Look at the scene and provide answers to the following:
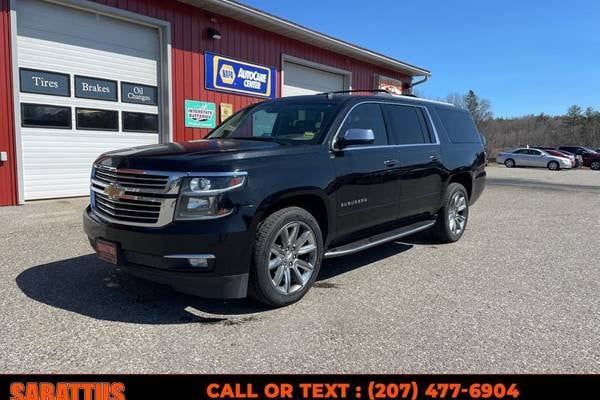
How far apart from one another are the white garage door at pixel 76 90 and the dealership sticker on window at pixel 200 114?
783 millimetres

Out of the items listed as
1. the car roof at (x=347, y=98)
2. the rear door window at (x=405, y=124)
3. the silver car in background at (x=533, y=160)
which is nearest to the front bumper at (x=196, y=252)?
the car roof at (x=347, y=98)

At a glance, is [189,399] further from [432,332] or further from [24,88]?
[24,88]

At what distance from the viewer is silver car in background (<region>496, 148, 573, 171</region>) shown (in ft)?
110

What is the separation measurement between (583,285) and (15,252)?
638 centimetres

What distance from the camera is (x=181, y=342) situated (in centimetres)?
335

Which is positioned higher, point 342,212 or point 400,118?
point 400,118

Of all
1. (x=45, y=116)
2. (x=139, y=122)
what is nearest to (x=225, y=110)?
(x=139, y=122)

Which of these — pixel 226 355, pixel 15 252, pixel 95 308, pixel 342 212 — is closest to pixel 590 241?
pixel 342 212

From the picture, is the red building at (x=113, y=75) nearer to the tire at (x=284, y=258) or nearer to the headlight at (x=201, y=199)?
the headlight at (x=201, y=199)

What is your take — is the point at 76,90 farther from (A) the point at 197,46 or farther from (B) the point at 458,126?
(B) the point at 458,126

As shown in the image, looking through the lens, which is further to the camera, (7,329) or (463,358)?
(7,329)

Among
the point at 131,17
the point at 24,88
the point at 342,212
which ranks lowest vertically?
the point at 342,212

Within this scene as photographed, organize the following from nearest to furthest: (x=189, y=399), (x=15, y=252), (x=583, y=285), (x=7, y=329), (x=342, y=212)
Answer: (x=189, y=399) < (x=7, y=329) < (x=342, y=212) < (x=583, y=285) < (x=15, y=252)

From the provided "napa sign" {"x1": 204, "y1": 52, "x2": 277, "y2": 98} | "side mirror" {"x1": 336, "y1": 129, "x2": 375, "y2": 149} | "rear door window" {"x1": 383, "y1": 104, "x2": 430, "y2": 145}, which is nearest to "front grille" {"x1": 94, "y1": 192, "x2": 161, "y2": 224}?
"side mirror" {"x1": 336, "y1": 129, "x2": 375, "y2": 149}
